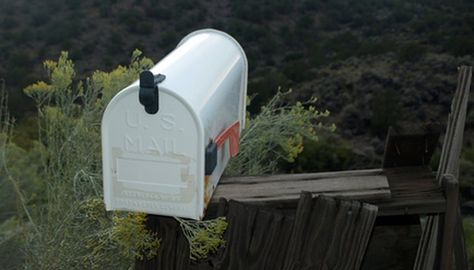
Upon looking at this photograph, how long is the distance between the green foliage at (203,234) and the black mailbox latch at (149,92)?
0.32 meters

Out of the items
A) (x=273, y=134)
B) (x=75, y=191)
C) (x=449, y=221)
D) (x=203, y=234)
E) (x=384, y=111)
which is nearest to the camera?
(x=203, y=234)

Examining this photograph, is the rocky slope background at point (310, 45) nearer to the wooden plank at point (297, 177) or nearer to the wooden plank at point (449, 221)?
the wooden plank at point (297, 177)

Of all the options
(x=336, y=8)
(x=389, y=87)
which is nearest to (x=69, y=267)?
(x=389, y=87)

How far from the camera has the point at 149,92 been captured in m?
1.59

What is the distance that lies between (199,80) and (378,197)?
0.59 meters

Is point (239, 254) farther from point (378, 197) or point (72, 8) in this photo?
point (72, 8)

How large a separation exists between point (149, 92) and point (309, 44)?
50.6 ft

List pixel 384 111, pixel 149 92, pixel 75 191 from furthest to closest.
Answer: pixel 384 111
pixel 75 191
pixel 149 92

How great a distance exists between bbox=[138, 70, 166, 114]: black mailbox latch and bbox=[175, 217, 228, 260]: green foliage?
319 mm

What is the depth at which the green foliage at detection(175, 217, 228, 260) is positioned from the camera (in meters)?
1.75

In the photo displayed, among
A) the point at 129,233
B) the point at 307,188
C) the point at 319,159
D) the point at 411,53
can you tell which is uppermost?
the point at 307,188

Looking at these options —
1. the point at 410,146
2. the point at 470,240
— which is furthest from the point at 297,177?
the point at 470,240

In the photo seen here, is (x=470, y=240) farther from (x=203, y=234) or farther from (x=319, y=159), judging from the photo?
(x=319, y=159)

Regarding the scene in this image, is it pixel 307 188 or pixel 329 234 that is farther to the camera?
pixel 307 188
